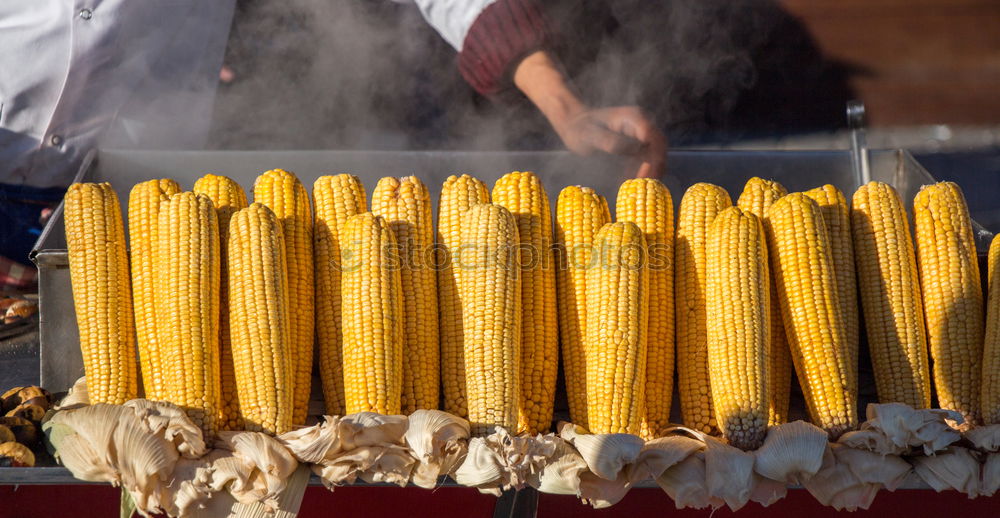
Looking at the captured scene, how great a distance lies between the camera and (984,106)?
6.36 metres

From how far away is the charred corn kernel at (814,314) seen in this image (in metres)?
2.08

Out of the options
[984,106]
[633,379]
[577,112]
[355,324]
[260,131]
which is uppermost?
[984,106]

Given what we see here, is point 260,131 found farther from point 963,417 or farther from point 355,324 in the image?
point 963,417

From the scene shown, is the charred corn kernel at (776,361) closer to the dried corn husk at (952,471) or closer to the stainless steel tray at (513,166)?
the dried corn husk at (952,471)

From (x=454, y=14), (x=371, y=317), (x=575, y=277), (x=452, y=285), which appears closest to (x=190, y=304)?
(x=371, y=317)

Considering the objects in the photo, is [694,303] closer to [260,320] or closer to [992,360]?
[992,360]

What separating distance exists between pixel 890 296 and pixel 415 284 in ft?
4.36

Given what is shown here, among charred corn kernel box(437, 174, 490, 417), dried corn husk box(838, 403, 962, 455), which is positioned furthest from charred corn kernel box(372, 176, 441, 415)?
dried corn husk box(838, 403, 962, 455)

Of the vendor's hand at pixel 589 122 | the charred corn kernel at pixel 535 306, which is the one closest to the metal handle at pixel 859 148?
the vendor's hand at pixel 589 122

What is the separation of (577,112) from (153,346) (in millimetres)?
1997

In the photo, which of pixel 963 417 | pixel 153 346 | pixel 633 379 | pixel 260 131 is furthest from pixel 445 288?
pixel 260 131

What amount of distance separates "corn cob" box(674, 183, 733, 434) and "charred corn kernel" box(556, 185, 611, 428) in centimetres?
25

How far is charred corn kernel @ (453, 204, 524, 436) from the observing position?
2.04 m

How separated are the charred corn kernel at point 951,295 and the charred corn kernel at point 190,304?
6.47ft
